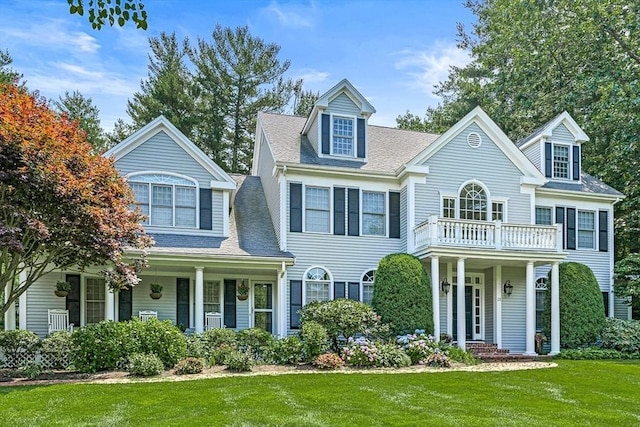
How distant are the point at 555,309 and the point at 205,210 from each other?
11.3 m

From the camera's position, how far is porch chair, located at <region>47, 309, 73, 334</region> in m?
15.8

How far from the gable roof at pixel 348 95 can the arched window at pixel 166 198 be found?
15.4 ft

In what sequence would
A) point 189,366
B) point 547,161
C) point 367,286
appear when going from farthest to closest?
point 547,161, point 367,286, point 189,366

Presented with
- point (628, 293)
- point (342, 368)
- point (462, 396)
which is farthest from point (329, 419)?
point (628, 293)

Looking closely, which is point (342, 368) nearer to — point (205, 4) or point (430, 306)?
point (430, 306)

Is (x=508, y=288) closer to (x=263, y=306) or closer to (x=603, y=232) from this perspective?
(x=603, y=232)

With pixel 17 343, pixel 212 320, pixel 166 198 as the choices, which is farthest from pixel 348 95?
pixel 17 343

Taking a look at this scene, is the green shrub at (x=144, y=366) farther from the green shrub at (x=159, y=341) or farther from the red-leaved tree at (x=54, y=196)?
the red-leaved tree at (x=54, y=196)

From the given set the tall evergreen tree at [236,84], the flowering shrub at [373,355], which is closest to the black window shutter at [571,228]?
the flowering shrub at [373,355]

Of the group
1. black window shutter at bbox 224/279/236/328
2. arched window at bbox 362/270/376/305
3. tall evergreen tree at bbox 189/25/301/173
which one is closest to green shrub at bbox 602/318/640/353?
arched window at bbox 362/270/376/305

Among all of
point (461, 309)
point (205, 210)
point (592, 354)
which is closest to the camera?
point (461, 309)

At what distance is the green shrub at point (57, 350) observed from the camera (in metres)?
14.2

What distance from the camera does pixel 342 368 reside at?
46.1ft

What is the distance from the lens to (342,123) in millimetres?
19469
